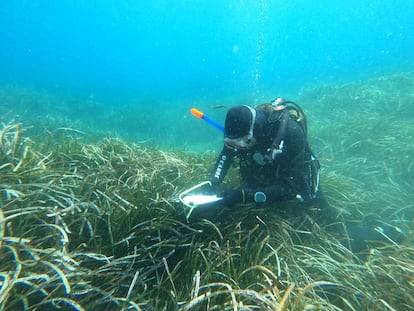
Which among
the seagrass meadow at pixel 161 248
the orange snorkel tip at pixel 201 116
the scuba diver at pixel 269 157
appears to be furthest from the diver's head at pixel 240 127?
the seagrass meadow at pixel 161 248

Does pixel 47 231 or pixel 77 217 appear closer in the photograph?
pixel 47 231

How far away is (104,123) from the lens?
1368 centimetres

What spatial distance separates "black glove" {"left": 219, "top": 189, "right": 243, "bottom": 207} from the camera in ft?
9.10

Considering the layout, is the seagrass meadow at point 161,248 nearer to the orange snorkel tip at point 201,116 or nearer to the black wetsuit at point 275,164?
the black wetsuit at point 275,164

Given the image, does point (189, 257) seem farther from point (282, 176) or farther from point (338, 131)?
point (338, 131)

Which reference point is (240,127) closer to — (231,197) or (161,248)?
(231,197)

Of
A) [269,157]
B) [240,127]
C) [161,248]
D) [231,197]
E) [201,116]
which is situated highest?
[201,116]

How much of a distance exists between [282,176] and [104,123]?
40.1ft

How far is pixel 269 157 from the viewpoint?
290 cm

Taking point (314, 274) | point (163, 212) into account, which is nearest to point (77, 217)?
point (163, 212)

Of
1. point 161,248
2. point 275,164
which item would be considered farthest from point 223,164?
point 161,248

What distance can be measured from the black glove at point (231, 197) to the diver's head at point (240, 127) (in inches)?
18.9

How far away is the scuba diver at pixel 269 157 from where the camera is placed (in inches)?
113

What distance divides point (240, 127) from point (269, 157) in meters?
0.44
